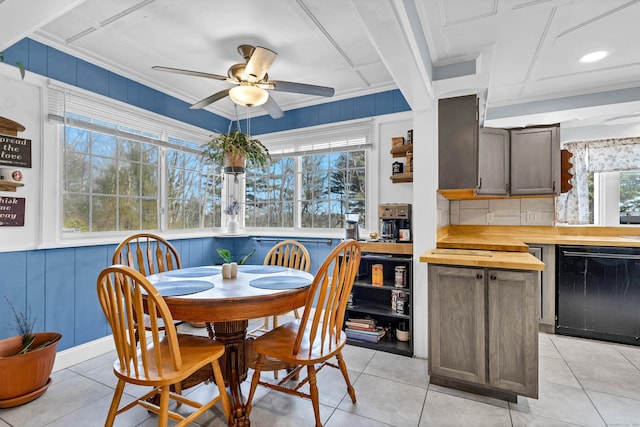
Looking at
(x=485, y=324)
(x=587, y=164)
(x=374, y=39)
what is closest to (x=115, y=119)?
(x=374, y=39)

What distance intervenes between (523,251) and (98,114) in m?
3.76

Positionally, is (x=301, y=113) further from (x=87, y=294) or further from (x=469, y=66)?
(x=87, y=294)

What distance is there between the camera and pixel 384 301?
308cm

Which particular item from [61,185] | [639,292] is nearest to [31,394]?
[61,185]

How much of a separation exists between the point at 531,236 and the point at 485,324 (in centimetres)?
197

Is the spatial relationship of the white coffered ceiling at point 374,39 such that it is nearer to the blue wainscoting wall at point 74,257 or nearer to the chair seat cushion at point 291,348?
the blue wainscoting wall at point 74,257

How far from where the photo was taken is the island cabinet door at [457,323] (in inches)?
79.5

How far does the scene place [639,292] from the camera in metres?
2.81

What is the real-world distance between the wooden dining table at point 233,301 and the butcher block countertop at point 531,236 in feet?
4.90

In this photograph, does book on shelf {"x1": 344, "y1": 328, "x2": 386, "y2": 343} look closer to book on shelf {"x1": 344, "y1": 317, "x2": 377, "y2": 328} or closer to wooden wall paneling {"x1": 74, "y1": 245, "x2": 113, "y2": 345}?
book on shelf {"x1": 344, "y1": 317, "x2": 377, "y2": 328}

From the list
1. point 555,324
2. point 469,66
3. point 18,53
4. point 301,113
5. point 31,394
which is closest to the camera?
point 31,394

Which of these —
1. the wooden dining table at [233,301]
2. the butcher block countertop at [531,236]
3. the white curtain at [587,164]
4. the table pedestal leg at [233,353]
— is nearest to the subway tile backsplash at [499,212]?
the butcher block countertop at [531,236]

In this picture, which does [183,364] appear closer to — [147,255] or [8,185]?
[147,255]

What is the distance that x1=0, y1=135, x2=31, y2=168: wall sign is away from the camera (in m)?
2.23
